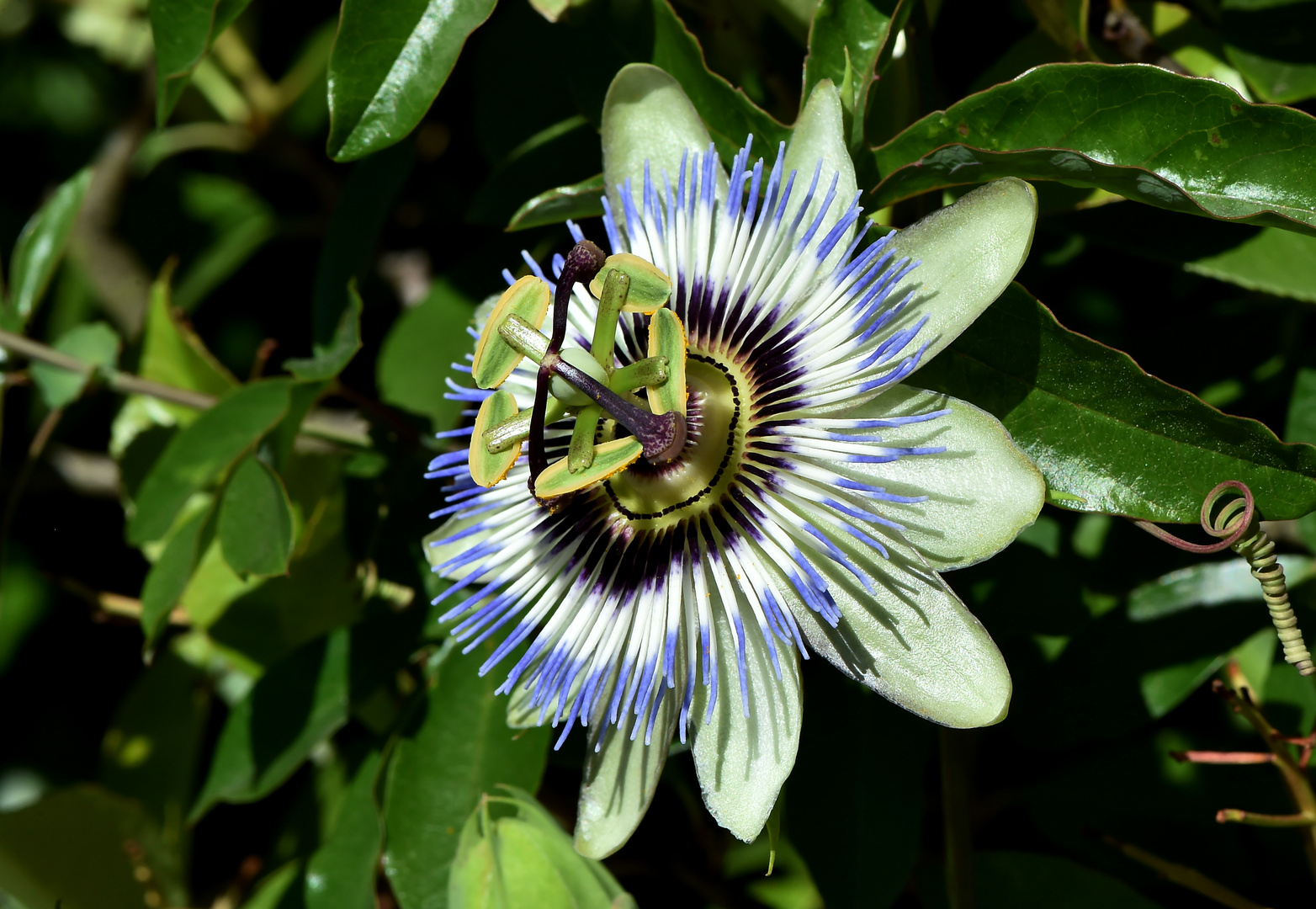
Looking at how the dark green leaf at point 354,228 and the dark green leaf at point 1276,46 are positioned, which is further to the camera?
the dark green leaf at point 354,228

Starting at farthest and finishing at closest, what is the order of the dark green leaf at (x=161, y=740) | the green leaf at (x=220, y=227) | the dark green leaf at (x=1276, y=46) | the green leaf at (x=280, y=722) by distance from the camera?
the green leaf at (x=220, y=227), the dark green leaf at (x=161, y=740), the green leaf at (x=280, y=722), the dark green leaf at (x=1276, y=46)

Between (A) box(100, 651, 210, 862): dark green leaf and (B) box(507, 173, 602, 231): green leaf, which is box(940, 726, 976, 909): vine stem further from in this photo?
(A) box(100, 651, 210, 862): dark green leaf

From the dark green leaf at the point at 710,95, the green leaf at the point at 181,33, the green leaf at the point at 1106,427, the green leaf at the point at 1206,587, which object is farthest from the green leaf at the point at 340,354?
the green leaf at the point at 1206,587

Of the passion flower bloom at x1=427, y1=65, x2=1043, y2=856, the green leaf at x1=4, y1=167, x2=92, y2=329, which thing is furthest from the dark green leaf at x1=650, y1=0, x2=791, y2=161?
the green leaf at x1=4, y1=167, x2=92, y2=329

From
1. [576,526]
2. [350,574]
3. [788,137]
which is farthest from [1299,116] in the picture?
[350,574]

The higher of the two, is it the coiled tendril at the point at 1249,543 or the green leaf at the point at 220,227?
the green leaf at the point at 220,227

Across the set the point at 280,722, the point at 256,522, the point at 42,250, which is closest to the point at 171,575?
the point at 256,522

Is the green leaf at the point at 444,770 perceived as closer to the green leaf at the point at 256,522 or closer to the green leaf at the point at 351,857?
the green leaf at the point at 351,857

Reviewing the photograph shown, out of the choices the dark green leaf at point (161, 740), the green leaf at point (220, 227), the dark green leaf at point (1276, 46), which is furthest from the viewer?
the green leaf at point (220, 227)

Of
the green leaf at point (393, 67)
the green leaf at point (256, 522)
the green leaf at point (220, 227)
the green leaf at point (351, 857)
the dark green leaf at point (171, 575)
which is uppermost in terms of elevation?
the green leaf at point (393, 67)
